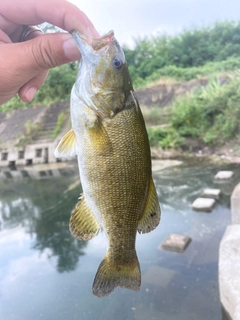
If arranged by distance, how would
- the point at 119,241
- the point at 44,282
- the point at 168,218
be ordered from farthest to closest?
the point at 168,218 < the point at 44,282 < the point at 119,241

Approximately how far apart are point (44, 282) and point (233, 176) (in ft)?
18.8

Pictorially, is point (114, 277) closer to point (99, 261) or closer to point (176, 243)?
point (99, 261)

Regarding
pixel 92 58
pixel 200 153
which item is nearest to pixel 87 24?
pixel 92 58

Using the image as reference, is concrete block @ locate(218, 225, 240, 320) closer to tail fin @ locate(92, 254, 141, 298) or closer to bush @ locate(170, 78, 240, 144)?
tail fin @ locate(92, 254, 141, 298)

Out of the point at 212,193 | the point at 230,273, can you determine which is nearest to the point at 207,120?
the point at 212,193

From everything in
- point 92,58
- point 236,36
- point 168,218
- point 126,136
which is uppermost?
point 92,58

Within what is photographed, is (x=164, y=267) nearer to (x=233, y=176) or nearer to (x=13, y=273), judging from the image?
(x=13, y=273)

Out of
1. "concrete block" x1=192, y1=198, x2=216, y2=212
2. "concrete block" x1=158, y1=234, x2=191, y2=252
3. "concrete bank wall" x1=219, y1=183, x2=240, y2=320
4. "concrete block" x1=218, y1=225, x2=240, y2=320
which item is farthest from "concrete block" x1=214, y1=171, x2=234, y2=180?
"concrete block" x1=218, y1=225, x2=240, y2=320

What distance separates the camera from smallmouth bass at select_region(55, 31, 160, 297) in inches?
51.2

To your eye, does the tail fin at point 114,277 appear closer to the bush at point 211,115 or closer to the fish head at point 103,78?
the fish head at point 103,78

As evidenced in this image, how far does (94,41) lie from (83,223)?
2.55 ft

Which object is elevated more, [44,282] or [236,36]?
[236,36]

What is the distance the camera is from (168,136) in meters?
11.9

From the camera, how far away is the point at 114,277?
4.64 feet
